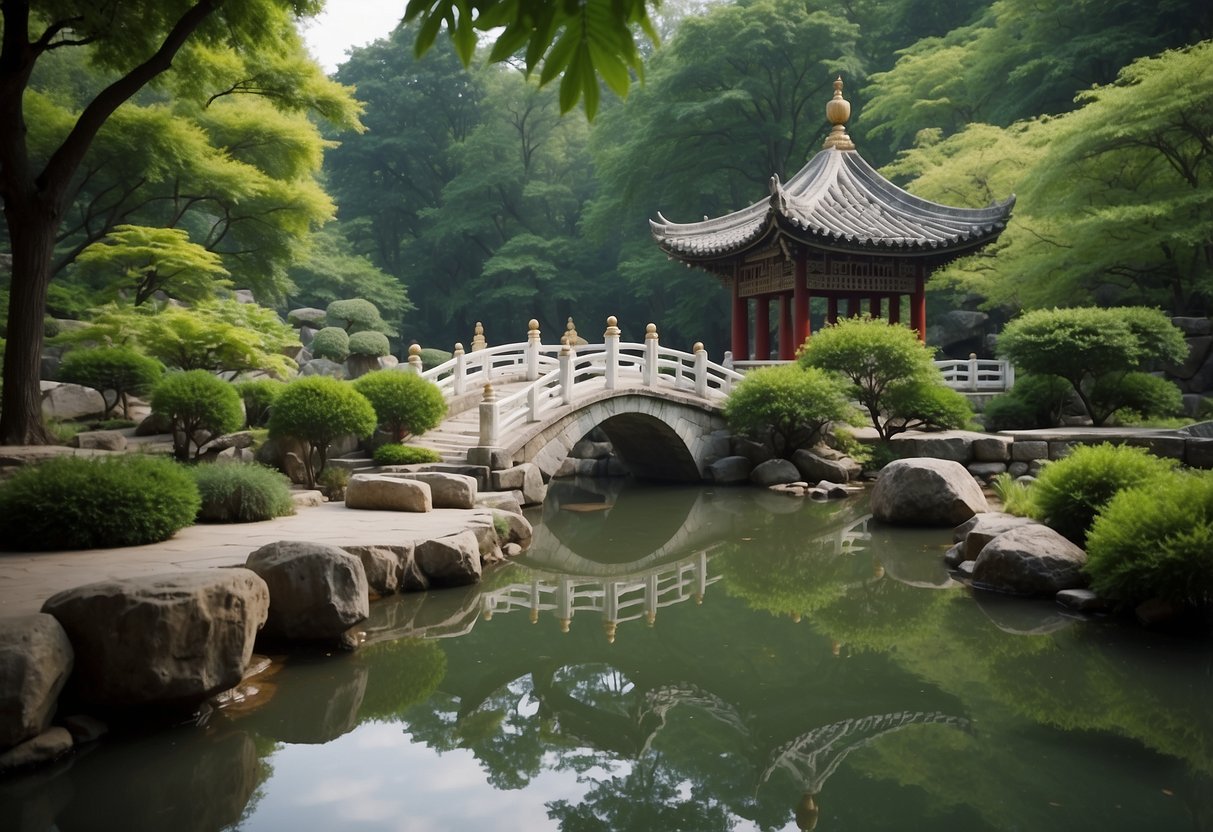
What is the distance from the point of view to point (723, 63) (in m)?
26.8

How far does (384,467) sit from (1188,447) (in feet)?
31.5

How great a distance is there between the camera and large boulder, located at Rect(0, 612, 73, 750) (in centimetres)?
381

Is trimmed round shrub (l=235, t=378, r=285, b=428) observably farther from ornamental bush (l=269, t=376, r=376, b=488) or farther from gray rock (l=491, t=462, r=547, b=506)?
gray rock (l=491, t=462, r=547, b=506)

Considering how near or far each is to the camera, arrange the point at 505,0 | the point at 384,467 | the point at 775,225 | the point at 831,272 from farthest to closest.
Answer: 1. the point at 831,272
2. the point at 775,225
3. the point at 384,467
4. the point at 505,0

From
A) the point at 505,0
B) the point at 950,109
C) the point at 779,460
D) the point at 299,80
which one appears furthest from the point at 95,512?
the point at 950,109

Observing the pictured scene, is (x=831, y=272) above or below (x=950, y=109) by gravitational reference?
below

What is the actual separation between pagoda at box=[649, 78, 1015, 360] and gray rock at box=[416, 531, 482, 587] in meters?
9.49

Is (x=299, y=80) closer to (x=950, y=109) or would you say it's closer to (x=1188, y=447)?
(x=1188, y=447)

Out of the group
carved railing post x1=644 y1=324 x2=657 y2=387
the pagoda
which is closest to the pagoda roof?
the pagoda

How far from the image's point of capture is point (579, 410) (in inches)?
513

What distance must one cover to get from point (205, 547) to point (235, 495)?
1635 millimetres

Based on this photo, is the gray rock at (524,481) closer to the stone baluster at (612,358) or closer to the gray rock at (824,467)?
the stone baluster at (612,358)

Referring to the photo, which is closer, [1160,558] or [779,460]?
[1160,558]

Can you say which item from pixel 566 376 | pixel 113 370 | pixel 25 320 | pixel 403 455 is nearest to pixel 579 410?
pixel 566 376
